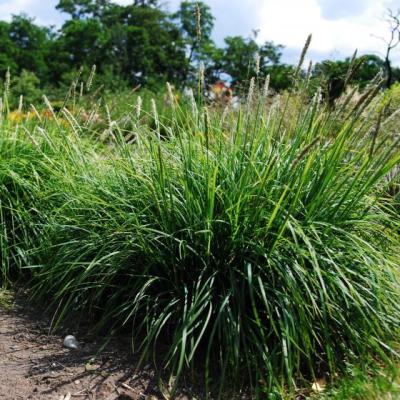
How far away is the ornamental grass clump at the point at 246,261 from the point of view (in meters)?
2.71

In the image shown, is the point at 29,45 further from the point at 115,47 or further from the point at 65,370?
the point at 65,370

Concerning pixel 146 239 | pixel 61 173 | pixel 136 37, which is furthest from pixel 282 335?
pixel 136 37

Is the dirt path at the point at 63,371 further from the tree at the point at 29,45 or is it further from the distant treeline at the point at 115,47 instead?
the tree at the point at 29,45

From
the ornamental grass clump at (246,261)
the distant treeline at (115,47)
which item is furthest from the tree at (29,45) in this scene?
the ornamental grass clump at (246,261)

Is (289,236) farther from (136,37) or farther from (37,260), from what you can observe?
(136,37)

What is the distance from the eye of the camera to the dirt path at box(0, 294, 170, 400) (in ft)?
8.66

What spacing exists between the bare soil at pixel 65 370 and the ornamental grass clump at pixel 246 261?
0.44 feet

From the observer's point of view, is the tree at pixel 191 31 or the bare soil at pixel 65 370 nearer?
the bare soil at pixel 65 370

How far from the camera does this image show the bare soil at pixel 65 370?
2.64 meters

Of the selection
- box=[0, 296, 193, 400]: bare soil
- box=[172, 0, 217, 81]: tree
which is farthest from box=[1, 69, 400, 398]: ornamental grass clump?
box=[172, 0, 217, 81]: tree

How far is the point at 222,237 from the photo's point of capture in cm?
300

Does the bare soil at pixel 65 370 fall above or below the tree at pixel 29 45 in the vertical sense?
below

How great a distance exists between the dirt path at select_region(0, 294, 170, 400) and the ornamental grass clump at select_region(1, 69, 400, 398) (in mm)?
157

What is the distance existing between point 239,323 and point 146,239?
728 mm
